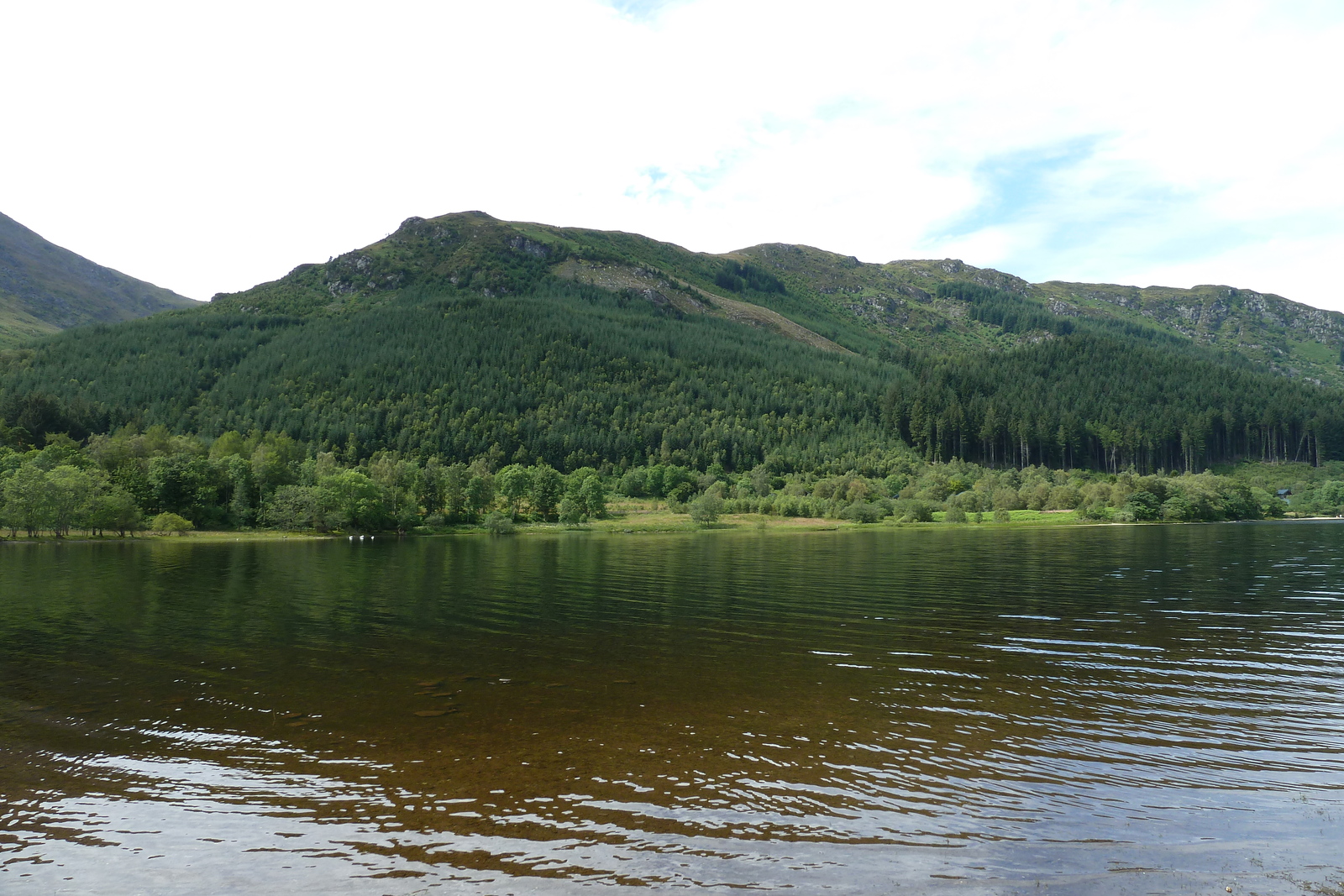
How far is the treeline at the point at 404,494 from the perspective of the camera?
356 ft

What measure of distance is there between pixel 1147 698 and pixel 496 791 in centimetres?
1782

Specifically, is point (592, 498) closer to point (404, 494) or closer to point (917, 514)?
point (404, 494)

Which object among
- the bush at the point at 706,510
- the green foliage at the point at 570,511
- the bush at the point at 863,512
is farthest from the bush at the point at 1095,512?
the green foliage at the point at 570,511

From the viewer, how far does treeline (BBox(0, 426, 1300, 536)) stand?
108612 millimetres

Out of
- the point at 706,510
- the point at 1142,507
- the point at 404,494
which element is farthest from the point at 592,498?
the point at 1142,507

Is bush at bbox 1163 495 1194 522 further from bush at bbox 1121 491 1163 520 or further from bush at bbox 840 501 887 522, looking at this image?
bush at bbox 840 501 887 522

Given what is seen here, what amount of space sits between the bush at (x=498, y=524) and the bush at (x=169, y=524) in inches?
1935

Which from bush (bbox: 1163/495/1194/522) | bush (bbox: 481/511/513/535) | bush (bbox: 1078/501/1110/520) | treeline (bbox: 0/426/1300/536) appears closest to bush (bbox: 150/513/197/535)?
treeline (bbox: 0/426/1300/536)

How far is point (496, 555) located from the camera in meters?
80.6

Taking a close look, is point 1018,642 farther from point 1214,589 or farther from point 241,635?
point 241,635

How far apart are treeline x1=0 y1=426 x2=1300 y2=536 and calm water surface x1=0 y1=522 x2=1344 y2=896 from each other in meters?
87.3

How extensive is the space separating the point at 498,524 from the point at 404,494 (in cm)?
2006

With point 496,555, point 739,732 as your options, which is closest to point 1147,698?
point 739,732

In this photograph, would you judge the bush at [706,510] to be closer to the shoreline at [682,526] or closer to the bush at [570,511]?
the shoreline at [682,526]
